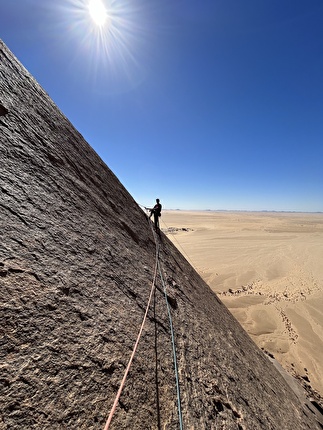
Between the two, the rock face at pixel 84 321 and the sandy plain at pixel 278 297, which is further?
the sandy plain at pixel 278 297

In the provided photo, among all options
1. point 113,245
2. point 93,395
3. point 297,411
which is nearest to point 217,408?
point 93,395

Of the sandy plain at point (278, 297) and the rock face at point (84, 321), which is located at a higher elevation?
the rock face at point (84, 321)

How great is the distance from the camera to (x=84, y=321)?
206 centimetres

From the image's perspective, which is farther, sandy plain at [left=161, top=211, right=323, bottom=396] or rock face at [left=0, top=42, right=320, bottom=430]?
sandy plain at [left=161, top=211, right=323, bottom=396]

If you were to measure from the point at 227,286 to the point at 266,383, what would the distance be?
9.80 metres

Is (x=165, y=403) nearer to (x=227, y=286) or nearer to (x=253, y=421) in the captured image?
(x=253, y=421)

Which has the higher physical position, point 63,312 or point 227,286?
point 63,312

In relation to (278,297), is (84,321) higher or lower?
higher

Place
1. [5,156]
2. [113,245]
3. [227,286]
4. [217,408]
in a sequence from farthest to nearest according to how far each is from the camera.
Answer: [227,286]
[113,245]
[5,156]
[217,408]

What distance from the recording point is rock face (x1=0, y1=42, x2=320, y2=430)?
1594mm

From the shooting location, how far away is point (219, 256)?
20.7m

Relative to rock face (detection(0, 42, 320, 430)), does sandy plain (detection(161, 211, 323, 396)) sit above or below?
below

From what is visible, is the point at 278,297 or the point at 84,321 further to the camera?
the point at 278,297

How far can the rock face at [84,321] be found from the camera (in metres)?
1.59
